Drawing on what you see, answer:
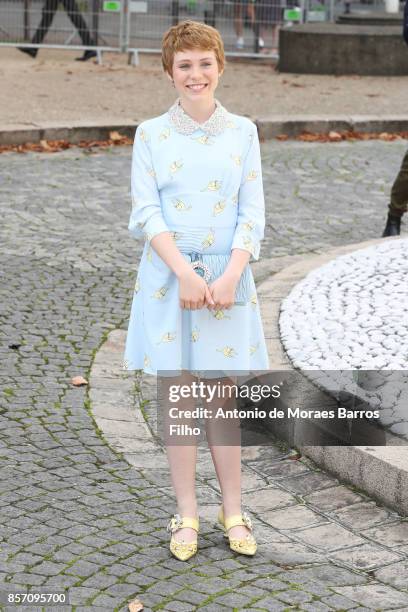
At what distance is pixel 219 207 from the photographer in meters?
4.07

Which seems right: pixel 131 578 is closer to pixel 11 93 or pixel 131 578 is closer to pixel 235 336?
pixel 235 336

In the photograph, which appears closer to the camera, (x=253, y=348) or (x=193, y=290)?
(x=193, y=290)

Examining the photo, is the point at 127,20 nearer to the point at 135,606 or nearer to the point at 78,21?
the point at 78,21

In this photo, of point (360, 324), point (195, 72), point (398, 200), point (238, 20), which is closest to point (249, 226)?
point (195, 72)

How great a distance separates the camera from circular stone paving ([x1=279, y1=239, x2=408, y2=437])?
5270mm

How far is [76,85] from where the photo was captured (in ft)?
47.2

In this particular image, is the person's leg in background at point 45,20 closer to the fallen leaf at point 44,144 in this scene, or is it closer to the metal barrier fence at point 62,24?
the metal barrier fence at point 62,24

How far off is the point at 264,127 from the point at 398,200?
4017 mm

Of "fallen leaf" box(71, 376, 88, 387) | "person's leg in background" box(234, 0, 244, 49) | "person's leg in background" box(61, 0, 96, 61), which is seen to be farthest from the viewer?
"person's leg in background" box(234, 0, 244, 49)

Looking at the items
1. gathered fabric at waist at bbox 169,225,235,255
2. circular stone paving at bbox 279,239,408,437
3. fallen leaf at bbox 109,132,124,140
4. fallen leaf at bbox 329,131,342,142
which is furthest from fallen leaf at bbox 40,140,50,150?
gathered fabric at waist at bbox 169,225,235,255

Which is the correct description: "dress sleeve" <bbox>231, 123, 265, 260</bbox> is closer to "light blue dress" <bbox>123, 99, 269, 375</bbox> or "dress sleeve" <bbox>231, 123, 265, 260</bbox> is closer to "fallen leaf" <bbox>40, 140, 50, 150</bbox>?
"light blue dress" <bbox>123, 99, 269, 375</bbox>

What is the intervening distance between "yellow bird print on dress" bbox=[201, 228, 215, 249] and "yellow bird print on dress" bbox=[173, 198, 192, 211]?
4.0 inches

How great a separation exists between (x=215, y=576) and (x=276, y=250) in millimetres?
4438

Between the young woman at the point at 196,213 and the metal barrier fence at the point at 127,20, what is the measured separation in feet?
39.3
